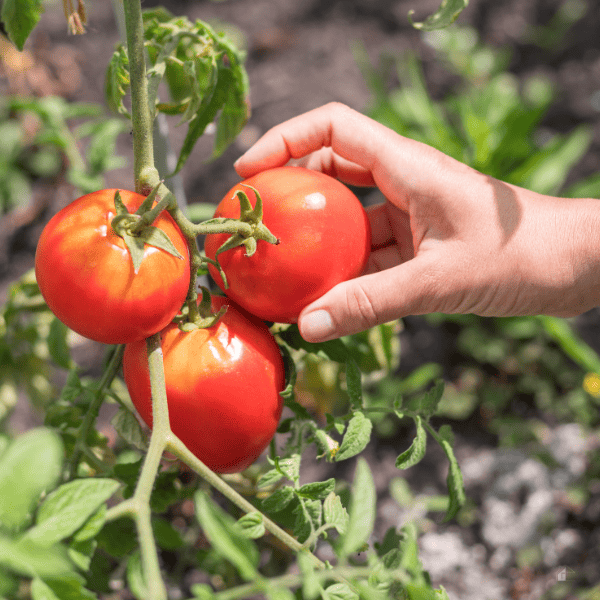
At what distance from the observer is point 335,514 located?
0.65 meters

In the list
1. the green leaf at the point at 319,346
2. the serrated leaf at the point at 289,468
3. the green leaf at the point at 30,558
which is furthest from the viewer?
the green leaf at the point at 319,346

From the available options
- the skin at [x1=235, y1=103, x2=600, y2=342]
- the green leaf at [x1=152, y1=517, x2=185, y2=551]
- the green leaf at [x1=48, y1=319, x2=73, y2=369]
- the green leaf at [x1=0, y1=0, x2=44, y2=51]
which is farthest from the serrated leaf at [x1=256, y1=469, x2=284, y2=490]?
the green leaf at [x1=0, y1=0, x2=44, y2=51]

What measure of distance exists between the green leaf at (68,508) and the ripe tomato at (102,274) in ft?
0.68

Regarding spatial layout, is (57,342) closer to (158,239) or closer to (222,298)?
(222,298)

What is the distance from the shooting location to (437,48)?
2.24 m

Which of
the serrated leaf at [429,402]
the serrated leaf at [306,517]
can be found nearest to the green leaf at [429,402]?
the serrated leaf at [429,402]

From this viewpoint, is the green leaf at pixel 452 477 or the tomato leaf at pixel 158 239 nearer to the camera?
the tomato leaf at pixel 158 239

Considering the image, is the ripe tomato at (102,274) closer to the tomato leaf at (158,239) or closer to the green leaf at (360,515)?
the tomato leaf at (158,239)

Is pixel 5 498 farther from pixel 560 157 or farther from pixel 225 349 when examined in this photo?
pixel 560 157

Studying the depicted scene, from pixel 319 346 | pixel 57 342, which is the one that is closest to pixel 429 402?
pixel 319 346

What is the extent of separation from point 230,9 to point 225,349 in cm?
192

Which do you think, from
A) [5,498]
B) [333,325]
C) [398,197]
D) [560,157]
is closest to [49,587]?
[5,498]

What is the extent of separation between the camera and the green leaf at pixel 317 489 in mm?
660

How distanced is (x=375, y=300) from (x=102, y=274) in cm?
41
